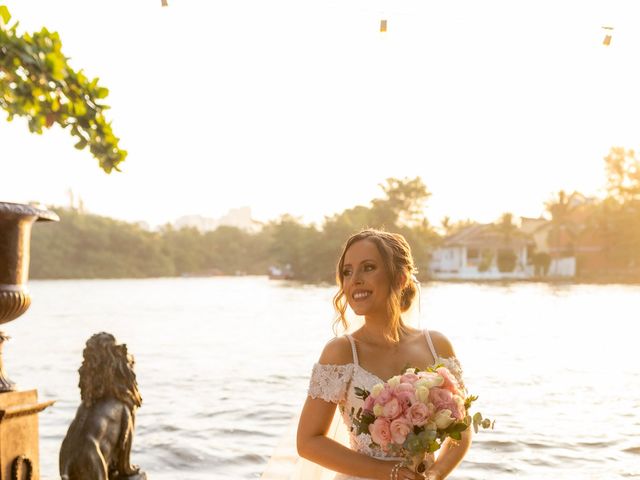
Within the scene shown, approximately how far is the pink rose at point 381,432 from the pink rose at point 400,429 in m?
0.02

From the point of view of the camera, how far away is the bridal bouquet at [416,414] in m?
2.53

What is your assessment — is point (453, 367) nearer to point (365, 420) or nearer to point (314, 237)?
point (365, 420)

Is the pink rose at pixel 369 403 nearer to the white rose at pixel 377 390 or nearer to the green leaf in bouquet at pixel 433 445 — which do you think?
Answer: the white rose at pixel 377 390

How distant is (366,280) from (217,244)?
102080mm

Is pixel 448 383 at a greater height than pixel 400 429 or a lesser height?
greater

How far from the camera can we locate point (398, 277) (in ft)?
9.59

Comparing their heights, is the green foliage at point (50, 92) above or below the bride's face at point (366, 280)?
above

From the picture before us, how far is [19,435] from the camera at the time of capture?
3.69m

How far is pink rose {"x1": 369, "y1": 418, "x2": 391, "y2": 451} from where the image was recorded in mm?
2549

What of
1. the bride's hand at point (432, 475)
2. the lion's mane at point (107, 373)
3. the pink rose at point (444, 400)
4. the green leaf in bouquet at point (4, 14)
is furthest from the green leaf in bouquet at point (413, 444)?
the lion's mane at point (107, 373)

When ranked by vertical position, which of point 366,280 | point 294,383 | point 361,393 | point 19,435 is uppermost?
point 366,280

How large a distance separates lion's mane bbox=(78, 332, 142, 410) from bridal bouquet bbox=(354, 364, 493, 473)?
5.04ft

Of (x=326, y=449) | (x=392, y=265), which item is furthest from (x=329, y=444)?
(x=392, y=265)

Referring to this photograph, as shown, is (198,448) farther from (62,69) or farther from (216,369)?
(216,369)
